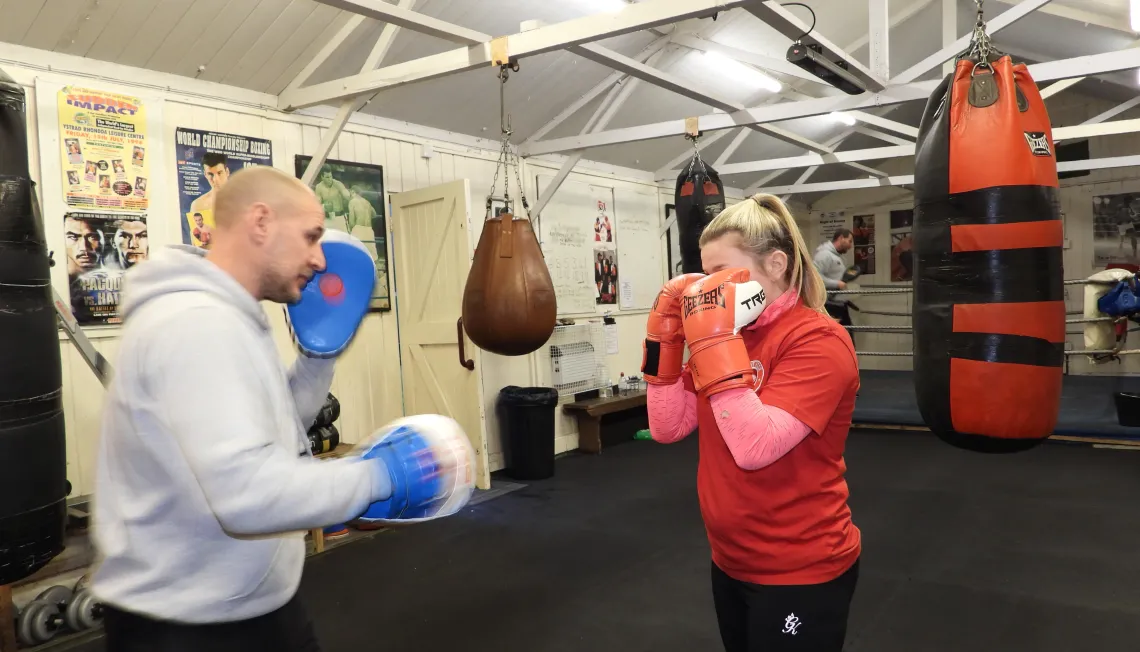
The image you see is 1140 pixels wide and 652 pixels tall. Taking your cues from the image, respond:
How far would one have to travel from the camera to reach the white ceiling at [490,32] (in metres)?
3.30

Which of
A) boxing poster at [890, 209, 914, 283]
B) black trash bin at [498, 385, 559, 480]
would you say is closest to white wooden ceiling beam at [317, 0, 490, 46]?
black trash bin at [498, 385, 559, 480]

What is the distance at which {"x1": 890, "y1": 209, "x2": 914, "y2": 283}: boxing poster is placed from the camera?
32.1 ft

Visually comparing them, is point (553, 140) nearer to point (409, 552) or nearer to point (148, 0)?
point (148, 0)

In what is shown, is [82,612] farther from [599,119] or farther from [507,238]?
[599,119]

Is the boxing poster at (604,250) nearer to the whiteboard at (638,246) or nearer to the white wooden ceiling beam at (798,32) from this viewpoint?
the whiteboard at (638,246)

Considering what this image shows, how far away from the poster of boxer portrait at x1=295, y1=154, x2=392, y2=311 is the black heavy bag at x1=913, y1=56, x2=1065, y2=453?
3316mm

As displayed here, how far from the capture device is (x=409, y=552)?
12.3 ft

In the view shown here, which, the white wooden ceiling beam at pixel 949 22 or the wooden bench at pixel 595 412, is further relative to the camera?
the wooden bench at pixel 595 412

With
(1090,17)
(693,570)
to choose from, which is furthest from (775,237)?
(1090,17)

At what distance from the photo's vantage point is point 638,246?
7.07 m

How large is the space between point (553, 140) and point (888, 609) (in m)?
3.92

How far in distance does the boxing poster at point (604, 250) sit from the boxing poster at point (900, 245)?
512 cm

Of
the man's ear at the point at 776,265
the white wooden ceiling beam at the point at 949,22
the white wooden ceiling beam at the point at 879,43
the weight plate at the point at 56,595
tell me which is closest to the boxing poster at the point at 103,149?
the weight plate at the point at 56,595

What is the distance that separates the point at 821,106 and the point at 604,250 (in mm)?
2616
